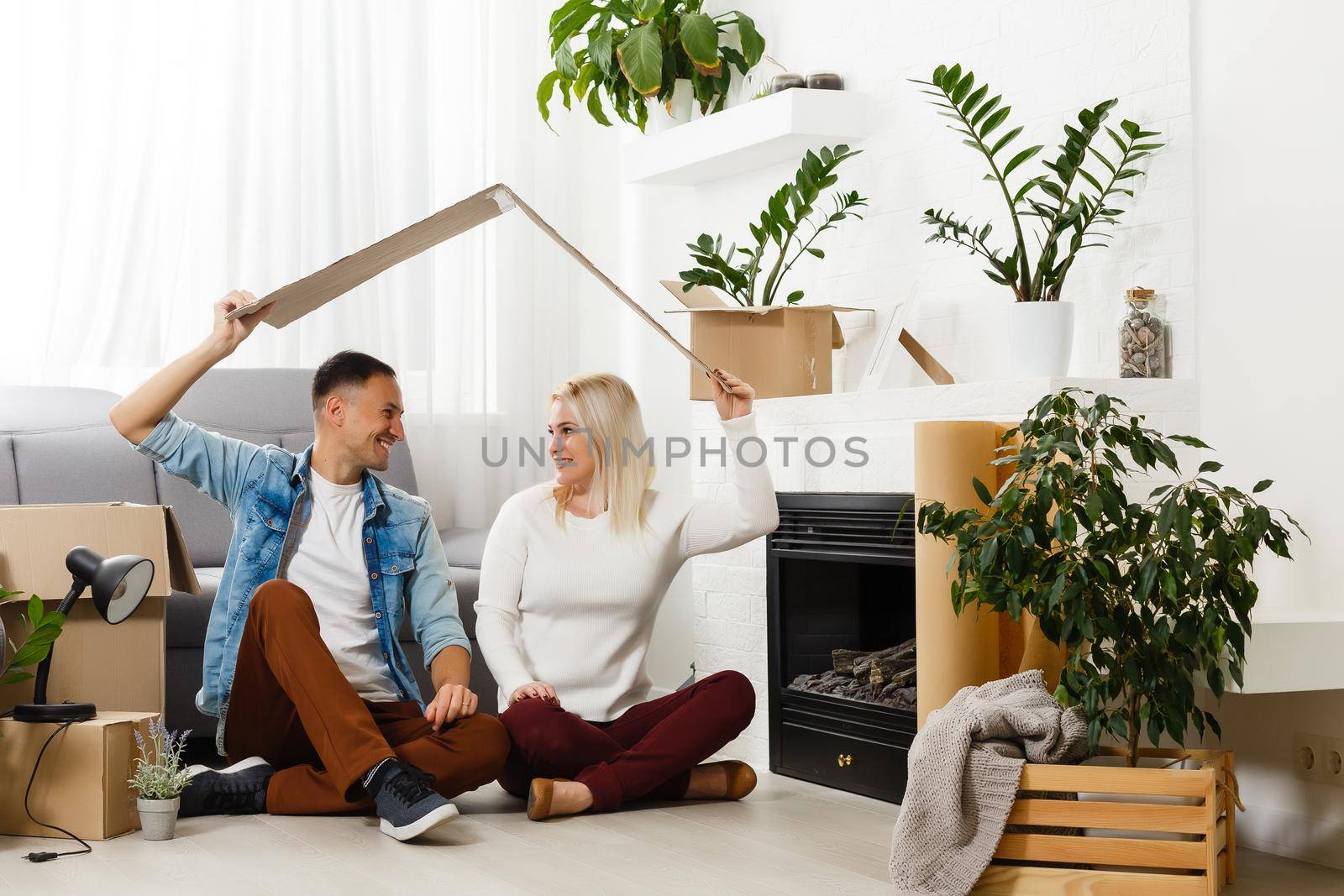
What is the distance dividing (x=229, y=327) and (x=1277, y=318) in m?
2.06

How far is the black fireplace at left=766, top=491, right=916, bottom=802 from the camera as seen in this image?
3102 mm

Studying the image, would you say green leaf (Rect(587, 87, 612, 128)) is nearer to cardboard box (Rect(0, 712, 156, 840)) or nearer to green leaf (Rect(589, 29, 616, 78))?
green leaf (Rect(589, 29, 616, 78))

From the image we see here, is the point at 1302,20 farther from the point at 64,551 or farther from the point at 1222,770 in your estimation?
the point at 64,551

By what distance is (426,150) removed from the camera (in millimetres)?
4715

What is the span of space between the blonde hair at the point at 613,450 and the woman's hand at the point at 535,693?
14.6 inches

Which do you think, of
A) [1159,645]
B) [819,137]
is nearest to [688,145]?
[819,137]

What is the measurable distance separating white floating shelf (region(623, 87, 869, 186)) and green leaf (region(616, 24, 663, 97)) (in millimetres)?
162

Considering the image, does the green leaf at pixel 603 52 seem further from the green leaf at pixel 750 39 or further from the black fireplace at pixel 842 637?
the black fireplace at pixel 842 637

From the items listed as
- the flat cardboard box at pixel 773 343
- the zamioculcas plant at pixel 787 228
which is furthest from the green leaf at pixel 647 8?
the flat cardboard box at pixel 773 343

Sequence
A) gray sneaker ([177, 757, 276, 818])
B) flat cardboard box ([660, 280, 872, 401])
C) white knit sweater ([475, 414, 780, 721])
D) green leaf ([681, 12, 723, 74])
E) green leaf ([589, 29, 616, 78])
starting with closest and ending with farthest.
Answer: gray sneaker ([177, 757, 276, 818]) < white knit sweater ([475, 414, 780, 721]) < flat cardboard box ([660, 280, 872, 401]) < green leaf ([681, 12, 723, 74]) < green leaf ([589, 29, 616, 78])

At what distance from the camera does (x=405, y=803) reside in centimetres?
261

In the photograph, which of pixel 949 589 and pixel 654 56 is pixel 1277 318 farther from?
pixel 654 56

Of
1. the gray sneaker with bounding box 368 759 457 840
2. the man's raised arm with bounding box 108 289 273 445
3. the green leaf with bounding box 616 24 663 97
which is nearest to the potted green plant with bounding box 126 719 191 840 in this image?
the gray sneaker with bounding box 368 759 457 840

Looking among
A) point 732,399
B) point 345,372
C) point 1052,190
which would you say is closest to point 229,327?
point 345,372
